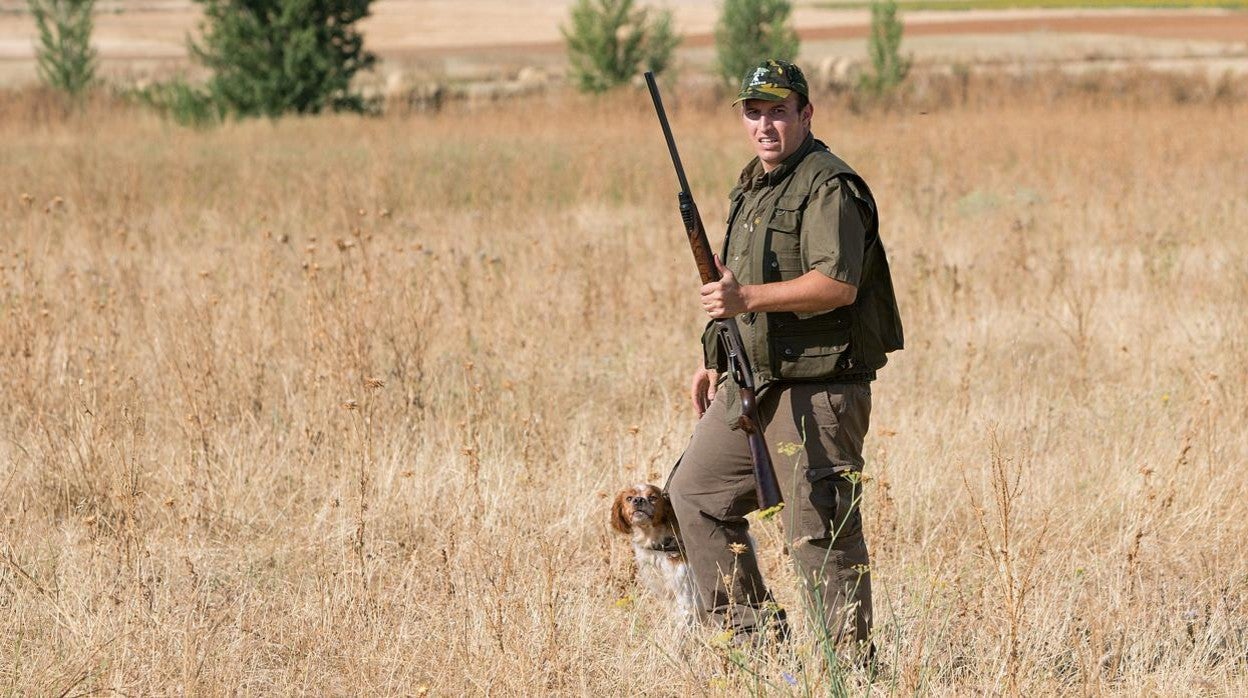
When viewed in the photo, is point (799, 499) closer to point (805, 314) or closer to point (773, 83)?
point (805, 314)

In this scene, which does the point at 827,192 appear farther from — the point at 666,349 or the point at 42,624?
the point at 666,349

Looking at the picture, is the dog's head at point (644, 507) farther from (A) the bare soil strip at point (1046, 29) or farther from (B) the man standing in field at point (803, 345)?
(A) the bare soil strip at point (1046, 29)

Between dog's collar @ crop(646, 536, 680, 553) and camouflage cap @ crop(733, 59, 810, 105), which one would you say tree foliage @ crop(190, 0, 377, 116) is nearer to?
dog's collar @ crop(646, 536, 680, 553)

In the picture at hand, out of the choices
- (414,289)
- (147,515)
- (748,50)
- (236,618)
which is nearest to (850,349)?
(236,618)

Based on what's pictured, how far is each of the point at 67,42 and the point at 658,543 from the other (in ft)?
80.7

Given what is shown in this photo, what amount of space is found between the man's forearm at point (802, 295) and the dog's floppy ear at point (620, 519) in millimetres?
974

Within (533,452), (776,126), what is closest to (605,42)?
(533,452)

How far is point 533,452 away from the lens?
523cm

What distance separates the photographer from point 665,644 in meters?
3.71

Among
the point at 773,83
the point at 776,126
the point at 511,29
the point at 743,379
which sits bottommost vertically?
the point at 743,379

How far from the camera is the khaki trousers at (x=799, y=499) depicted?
3.23 meters

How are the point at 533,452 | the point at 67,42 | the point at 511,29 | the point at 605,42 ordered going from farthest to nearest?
the point at 511,29
the point at 605,42
the point at 67,42
the point at 533,452

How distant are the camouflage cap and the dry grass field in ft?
3.45

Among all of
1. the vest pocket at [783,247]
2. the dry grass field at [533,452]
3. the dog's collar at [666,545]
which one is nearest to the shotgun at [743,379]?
the vest pocket at [783,247]
